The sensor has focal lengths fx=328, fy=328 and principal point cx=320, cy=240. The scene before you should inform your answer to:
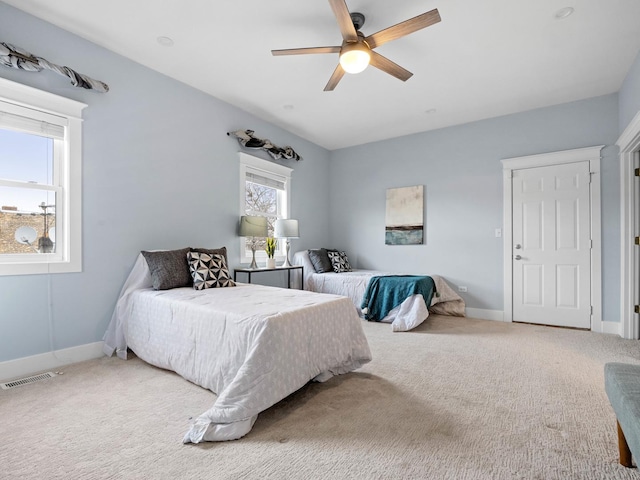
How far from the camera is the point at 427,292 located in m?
4.18

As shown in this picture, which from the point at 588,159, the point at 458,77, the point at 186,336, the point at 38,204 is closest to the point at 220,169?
the point at 38,204

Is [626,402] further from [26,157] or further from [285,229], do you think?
[26,157]

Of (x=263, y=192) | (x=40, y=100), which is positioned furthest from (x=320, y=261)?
(x=40, y=100)

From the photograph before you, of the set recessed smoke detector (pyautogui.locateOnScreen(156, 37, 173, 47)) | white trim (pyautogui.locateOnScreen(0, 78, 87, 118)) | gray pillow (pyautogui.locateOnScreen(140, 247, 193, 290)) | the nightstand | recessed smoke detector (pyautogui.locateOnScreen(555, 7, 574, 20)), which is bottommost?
the nightstand

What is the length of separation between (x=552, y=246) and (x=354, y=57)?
344 centimetres

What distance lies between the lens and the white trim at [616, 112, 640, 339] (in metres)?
3.49

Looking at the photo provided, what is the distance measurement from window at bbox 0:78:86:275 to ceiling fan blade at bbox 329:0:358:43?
2226mm

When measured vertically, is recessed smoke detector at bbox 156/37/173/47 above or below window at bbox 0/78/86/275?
above

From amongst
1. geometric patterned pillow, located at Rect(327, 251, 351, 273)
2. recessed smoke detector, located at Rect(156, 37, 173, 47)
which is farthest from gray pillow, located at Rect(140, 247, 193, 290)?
geometric patterned pillow, located at Rect(327, 251, 351, 273)

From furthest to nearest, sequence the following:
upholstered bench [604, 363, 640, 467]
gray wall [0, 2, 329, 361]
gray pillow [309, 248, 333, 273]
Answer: gray pillow [309, 248, 333, 273], gray wall [0, 2, 329, 361], upholstered bench [604, 363, 640, 467]

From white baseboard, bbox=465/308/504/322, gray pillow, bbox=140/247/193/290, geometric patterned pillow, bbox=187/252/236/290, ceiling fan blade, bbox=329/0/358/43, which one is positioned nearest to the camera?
ceiling fan blade, bbox=329/0/358/43

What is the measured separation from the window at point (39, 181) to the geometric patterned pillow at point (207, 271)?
0.90m

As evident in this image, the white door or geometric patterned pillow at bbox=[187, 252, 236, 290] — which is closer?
geometric patterned pillow at bbox=[187, 252, 236, 290]

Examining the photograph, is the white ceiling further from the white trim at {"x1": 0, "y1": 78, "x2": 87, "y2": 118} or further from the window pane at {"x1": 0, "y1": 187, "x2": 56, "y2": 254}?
the window pane at {"x1": 0, "y1": 187, "x2": 56, "y2": 254}
